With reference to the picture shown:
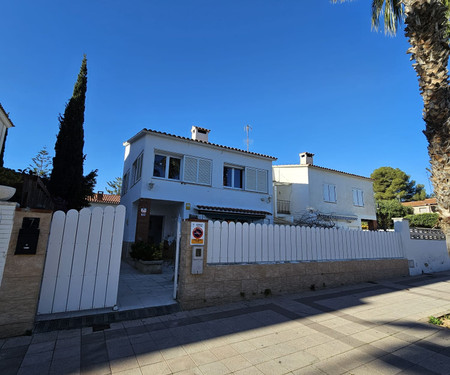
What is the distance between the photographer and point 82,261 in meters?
4.76

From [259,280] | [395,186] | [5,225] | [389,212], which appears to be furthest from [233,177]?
[395,186]

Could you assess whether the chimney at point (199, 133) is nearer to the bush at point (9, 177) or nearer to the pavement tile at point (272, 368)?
the bush at point (9, 177)

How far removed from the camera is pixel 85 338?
12.8ft

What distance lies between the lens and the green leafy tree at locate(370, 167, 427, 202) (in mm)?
42625

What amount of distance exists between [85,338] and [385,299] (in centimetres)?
748

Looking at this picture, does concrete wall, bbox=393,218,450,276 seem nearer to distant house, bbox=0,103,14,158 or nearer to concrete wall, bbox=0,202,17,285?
concrete wall, bbox=0,202,17,285

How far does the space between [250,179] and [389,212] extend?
87.1ft

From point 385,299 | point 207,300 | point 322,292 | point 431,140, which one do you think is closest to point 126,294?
point 207,300

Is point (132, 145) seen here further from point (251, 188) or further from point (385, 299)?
point (385, 299)

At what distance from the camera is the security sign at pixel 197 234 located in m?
5.70

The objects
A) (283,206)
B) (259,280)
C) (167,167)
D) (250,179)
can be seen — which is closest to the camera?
(259,280)

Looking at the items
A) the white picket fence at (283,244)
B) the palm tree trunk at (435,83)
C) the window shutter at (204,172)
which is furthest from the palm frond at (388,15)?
the window shutter at (204,172)

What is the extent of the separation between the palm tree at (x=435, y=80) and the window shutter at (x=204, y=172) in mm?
10669

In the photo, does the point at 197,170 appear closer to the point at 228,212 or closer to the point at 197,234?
the point at 228,212
